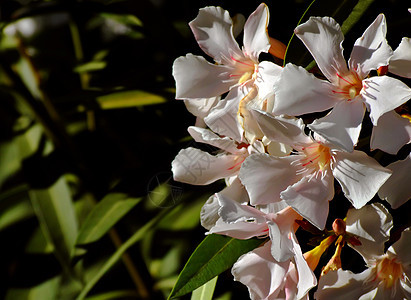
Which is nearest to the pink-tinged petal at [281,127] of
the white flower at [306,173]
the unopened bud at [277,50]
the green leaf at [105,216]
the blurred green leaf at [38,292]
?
the white flower at [306,173]

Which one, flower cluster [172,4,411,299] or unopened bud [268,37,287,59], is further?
unopened bud [268,37,287,59]

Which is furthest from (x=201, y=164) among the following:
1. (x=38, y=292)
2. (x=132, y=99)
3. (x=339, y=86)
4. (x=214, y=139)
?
(x=38, y=292)

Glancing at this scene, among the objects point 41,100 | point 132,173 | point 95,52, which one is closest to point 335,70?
point 132,173

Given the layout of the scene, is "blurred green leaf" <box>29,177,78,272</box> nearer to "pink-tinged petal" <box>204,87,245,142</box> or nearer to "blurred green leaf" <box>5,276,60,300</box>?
"blurred green leaf" <box>5,276,60,300</box>

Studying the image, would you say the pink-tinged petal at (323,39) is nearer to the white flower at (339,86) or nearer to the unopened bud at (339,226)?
the white flower at (339,86)

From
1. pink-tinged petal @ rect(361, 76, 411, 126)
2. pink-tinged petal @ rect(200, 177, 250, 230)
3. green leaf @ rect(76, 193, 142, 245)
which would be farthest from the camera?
green leaf @ rect(76, 193, 142, 245)

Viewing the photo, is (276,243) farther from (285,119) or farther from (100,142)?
(100,142)

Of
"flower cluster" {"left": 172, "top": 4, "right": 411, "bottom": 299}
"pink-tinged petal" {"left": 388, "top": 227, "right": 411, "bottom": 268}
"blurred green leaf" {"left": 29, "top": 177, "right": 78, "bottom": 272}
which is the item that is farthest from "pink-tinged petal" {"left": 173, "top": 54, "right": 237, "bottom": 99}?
"blurred green leaf" {"left": 29, "top": 177, "right": 78, "bottom": 272}
